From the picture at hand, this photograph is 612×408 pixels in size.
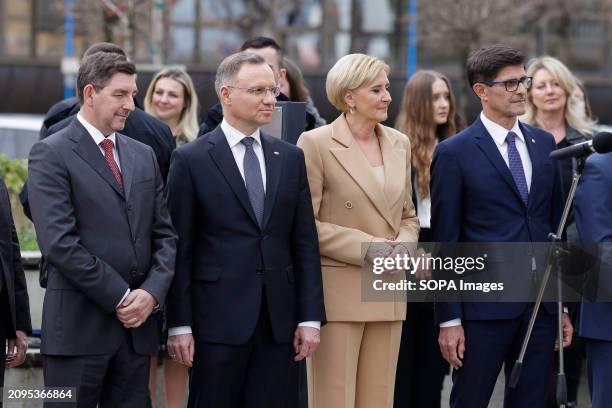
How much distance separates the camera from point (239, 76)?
5.92m

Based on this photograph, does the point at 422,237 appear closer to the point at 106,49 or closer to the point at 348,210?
the point at 348,210

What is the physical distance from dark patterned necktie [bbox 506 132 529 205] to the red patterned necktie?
2.10 meters

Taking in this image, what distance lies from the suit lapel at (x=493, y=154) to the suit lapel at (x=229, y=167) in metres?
1.37

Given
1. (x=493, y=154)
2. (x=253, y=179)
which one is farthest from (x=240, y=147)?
(x=493, y=154)

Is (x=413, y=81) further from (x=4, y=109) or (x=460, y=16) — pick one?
(x=4, y=109)

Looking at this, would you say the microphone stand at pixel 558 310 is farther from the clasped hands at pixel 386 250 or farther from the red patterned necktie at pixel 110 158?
the red patterned necktie at pixel 110 158

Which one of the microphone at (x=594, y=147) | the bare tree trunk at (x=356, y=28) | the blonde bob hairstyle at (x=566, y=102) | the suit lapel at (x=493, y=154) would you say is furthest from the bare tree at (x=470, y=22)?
the microphone at (x=594, y=147)

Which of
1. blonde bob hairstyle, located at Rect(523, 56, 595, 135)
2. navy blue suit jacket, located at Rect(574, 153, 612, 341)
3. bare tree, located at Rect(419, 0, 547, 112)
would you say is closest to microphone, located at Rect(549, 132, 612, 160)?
navy blue suit jacket, located at Rect(574, 153, 612, 341)

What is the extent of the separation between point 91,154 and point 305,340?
139 cm

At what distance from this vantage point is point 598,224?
19.6 feet

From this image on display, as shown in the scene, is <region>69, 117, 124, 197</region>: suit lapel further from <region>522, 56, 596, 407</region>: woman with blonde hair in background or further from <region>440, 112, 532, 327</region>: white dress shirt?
<region>522, 56, 596, 407</region>: woman with blonde hair in background

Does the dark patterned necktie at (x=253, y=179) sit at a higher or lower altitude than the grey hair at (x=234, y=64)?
lower

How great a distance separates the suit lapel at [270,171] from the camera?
5.81 metres

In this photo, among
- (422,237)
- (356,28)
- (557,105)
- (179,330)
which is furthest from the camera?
(356,28)
